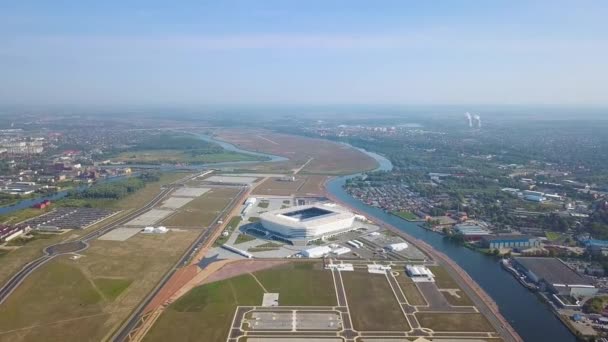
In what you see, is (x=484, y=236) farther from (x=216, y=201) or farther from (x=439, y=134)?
(x=439, y=134)

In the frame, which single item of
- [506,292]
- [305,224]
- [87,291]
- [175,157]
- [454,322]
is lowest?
[506,292]

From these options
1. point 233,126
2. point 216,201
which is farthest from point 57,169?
point 233,126

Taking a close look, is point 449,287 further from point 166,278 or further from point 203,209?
point 203,209

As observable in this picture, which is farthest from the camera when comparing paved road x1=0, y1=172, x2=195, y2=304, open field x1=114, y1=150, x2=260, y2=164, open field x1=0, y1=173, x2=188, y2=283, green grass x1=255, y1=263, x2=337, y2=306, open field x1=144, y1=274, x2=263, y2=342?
open field x1=114, y1=150, x2=260, y2=164

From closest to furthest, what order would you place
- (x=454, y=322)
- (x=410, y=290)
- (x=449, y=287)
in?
(x=454, y=322)
(x=410, y=290)
(x=449, y=287)

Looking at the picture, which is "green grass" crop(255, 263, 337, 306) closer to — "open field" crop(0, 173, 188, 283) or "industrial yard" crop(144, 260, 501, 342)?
"industrial yard" crop(144, 260, 501, 342)

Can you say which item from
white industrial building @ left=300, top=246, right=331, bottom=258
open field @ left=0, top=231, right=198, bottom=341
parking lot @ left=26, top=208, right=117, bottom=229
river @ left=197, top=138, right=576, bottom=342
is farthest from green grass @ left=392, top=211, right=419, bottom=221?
parking lot @ left=26, top=208, right=117, bottom=229

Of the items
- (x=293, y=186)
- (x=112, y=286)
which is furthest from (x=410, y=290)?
(x=293, y=186)
